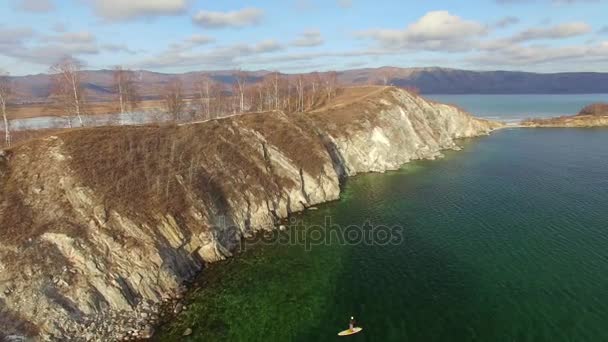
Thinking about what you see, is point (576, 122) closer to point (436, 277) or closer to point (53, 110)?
point (436, 277)

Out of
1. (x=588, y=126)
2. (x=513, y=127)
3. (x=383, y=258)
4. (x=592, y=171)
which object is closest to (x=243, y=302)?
(x=383, y=258)

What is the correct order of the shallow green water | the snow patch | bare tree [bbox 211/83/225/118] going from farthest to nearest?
bare tree [bbox 211/83/225/118], the snow patch, the shallow green water

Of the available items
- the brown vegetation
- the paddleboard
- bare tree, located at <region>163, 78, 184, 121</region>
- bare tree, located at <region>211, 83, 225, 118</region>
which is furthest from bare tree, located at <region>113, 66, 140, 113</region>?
the brown vegetation

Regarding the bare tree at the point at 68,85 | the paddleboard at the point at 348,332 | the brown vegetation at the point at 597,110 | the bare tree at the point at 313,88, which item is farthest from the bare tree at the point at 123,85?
the brown vegetation at the point at 597,110

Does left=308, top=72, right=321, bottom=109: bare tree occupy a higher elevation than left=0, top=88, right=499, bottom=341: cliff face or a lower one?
higher

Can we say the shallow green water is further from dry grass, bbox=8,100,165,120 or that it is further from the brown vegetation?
the brown vegetation

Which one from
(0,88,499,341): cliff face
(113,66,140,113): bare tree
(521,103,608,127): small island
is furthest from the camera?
(521,103,608,127): small island

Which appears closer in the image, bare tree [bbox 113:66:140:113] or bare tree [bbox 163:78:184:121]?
bare tree [bbox 113:66:140:113]
